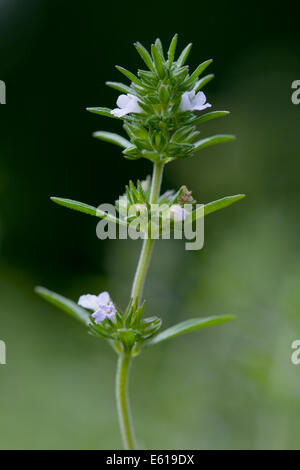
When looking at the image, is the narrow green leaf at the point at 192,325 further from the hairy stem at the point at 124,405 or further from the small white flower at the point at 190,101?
the small white flower at the point at 190,101

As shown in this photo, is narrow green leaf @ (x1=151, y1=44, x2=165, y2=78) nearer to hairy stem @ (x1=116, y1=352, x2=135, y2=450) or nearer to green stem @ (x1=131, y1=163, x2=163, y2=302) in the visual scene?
green stem @ (x1=131, y1=163, x2=163, y2=302)

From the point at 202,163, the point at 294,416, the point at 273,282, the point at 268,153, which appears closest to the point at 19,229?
the point at 202,163

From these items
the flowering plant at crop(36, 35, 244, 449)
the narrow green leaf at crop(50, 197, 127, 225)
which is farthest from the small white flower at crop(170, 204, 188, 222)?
the narrow green leaf at crop(50, 197, 127, 225)

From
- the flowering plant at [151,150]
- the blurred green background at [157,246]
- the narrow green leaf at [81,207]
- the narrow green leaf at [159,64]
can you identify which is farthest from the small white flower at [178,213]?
the blurred green background at [157,246]

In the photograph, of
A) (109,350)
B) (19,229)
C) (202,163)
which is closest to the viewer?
(109,350)

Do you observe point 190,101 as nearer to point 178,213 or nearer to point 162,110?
point 162,110

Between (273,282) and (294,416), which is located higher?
(273,282)
